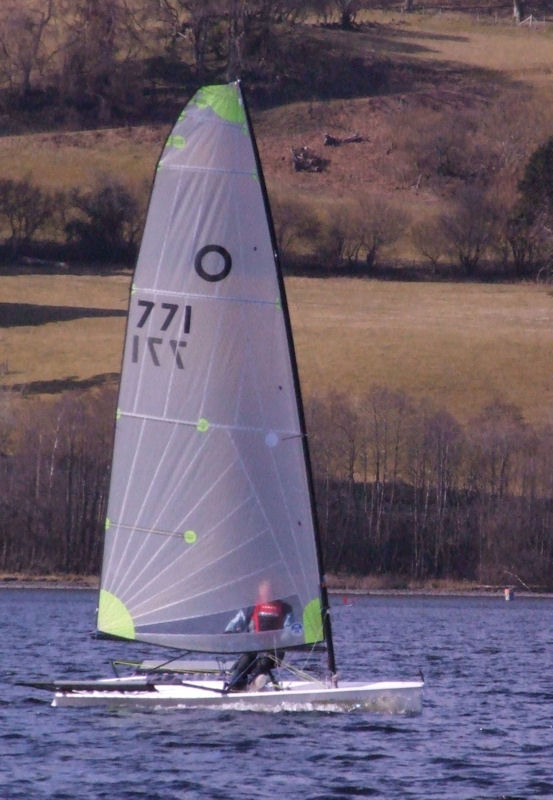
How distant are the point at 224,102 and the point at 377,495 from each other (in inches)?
1690

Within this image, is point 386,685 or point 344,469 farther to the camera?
point 344,469

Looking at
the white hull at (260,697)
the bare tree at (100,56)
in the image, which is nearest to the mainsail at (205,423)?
the white hull at (260,697)

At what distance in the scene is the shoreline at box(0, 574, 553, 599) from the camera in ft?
227

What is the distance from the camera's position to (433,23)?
184250 millimetres

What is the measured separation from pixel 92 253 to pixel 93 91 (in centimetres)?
3631

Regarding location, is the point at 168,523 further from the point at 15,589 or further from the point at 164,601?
the point at 15,589

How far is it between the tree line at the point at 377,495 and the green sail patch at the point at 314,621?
132 feet

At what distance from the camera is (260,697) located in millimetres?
28734

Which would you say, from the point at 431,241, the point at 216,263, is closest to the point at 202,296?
the point at 216,263

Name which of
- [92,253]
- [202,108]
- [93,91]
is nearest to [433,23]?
[93,91]

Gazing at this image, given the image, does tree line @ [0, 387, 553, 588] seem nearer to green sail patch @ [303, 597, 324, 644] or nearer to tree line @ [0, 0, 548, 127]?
green sail patch @ [303, 597, 324, 644]

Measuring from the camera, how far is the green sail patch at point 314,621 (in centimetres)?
2959

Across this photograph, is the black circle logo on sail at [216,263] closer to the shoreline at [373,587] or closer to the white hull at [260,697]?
the white hull at [260,697]

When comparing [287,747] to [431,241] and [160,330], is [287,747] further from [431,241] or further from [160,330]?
[431,241]
